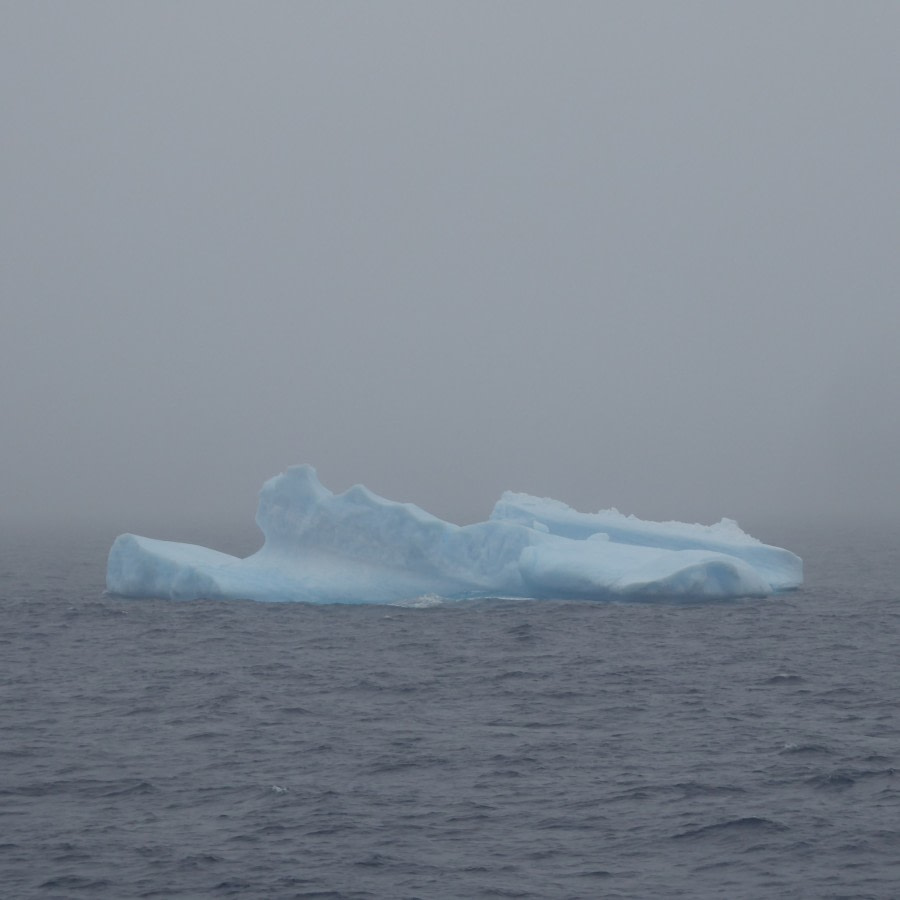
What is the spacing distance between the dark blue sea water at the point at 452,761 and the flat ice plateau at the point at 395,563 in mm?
2889

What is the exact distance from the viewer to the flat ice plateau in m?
24.3

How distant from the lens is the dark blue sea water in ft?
28.9

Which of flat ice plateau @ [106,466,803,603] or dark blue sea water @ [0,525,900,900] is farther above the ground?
flat ice plateau @ [106,466,803,603]

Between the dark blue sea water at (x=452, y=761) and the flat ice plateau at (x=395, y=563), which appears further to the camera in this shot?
the flat ice plateau at (x=395, y=563)

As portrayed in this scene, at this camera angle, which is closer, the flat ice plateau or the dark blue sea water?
the dark blue sea water

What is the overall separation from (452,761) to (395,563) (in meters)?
13.3

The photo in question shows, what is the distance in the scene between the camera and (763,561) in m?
27.2

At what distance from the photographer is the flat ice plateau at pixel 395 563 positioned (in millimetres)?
24266

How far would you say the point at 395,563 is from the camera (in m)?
25.0

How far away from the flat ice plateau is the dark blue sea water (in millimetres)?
2889

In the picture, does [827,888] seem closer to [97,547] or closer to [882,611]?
[882,611]

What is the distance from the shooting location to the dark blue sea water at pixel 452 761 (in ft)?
28.9

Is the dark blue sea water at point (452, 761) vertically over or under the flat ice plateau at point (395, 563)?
under

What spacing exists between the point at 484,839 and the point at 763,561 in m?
19.1
